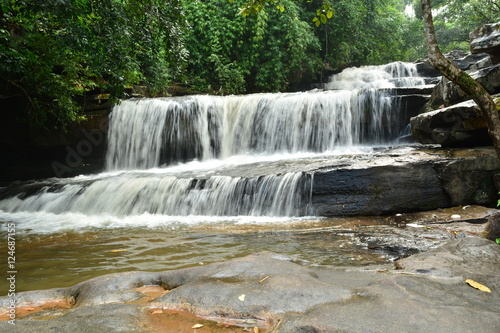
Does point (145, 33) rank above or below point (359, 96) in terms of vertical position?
above

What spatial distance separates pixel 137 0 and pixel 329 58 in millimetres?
16265

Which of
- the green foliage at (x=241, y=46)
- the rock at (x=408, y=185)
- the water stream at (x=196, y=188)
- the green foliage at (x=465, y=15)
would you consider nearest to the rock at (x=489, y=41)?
the rock at (x=408, y=185)

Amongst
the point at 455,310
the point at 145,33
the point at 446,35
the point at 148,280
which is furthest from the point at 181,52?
the point at 446,35

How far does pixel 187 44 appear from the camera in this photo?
1744cm

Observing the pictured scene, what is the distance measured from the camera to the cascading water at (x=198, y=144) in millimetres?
8695

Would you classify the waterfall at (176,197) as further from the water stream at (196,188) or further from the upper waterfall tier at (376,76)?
the upper waterfall tier at (376,76)

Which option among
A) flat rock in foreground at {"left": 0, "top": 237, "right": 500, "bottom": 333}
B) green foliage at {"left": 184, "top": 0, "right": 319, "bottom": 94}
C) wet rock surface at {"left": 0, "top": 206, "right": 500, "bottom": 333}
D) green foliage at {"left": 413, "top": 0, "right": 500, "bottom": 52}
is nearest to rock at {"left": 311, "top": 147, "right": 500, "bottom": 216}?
wet rock surface at {"left": 0, "top": 206, "right": 500, "bottom": 333}

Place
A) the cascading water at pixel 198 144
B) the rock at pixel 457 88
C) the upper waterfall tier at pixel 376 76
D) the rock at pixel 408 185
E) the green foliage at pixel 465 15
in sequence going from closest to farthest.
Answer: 1. the rock at pixel 408 185
2. the rock at pixel 457 88
3. the cascading water at pixel 198 144
4. the upper waterfall tier at pixel 376 76
5. the green foliage at pixel 465 15

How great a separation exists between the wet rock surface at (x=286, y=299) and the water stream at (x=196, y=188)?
1312mm

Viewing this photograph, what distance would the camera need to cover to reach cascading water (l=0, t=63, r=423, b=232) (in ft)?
28.5

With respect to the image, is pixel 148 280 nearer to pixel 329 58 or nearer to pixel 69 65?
pixel 69 65

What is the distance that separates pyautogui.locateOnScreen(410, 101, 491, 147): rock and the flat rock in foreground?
4867 mm

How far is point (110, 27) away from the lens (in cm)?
790

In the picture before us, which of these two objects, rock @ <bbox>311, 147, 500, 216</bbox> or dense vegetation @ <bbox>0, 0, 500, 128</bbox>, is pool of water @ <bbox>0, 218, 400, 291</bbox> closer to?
rock @ <bbox>311, 147, 500, 216</bbox>
